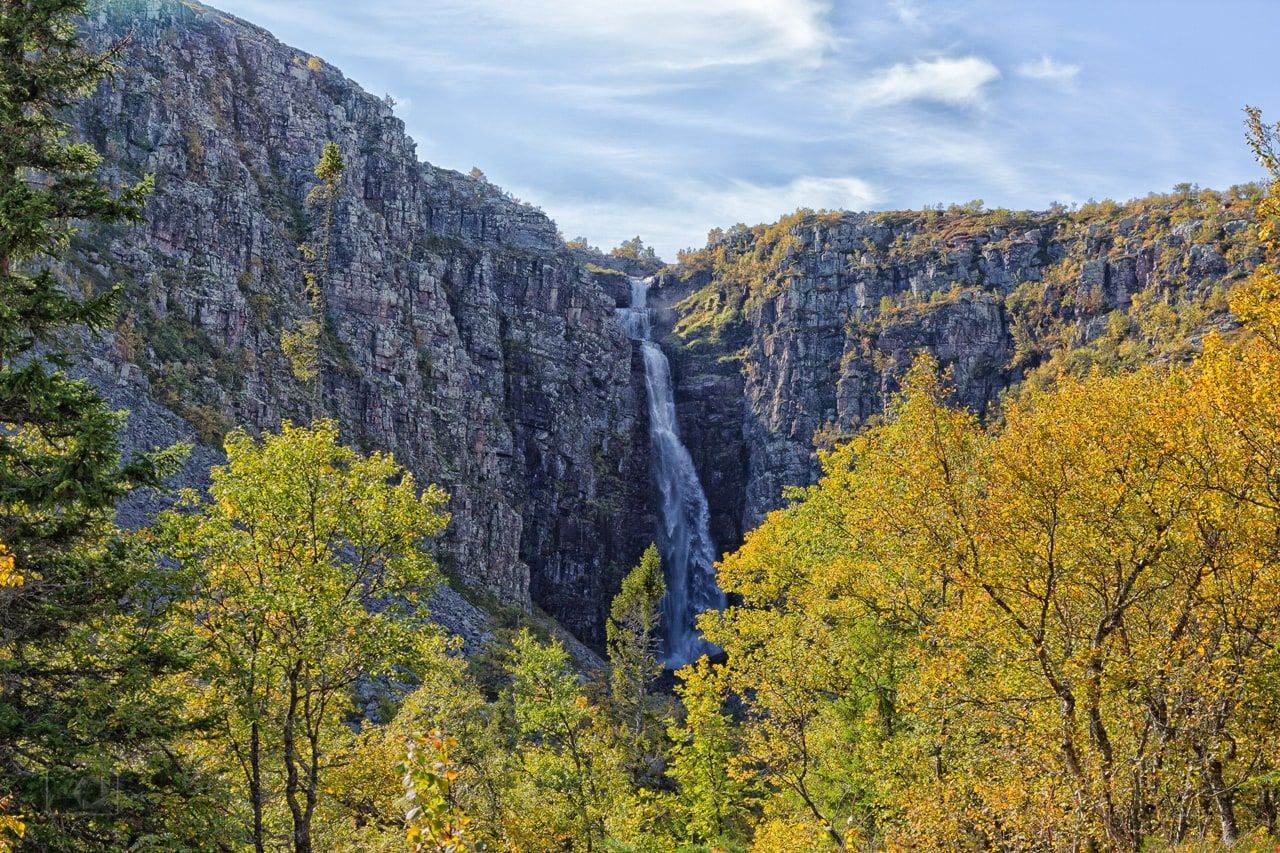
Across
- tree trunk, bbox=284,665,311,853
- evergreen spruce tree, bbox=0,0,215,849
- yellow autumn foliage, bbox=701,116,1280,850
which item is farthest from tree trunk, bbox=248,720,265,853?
yellow autumn foliage, bbox=701,116,1280,850

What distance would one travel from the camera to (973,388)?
108688 millimetres

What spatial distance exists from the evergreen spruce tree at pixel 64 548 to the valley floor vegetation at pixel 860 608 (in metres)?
0.05

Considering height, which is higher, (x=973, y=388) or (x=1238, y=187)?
(x=1238, y=187)

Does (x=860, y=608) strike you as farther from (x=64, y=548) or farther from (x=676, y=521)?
(x=676, y=521)

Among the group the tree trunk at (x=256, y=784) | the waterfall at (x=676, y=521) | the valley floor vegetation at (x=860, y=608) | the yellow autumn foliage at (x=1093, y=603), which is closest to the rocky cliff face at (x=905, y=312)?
the waterfall at (x=676, y=521)

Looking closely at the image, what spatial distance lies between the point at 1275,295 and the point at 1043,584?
6.96m

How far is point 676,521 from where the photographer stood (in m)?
107

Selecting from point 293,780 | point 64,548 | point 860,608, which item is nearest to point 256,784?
point 293,780

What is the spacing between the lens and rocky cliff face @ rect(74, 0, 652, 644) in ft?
247

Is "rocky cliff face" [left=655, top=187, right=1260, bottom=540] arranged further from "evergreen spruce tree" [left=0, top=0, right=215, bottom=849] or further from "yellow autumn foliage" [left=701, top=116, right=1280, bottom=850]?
"evergreen spruce tree" [left=0, top=0, right=215, bottom=849]

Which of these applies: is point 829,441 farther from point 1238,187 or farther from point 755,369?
point 1238,187

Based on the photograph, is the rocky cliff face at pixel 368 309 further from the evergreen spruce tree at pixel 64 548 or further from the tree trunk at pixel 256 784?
the evergreen spruce tree at pixel 64 548

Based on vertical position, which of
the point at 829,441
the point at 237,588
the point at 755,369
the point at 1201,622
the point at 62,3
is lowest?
the point at 1201,622

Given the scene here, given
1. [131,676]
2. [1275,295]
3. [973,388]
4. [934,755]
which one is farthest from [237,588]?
[973,388]
